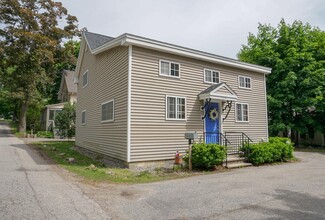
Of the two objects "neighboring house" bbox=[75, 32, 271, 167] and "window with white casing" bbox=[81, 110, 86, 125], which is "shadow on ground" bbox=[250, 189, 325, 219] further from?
"window with white casing" bbox=[81, 110, 86, 125]

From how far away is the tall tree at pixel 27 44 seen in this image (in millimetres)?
25281

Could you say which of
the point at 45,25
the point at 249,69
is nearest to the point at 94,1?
the point at 249,69

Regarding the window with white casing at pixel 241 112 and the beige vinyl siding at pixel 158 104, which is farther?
the window with white casing at pixel 241 112

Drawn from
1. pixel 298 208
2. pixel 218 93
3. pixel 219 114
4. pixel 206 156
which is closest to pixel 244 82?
pixel 219 114

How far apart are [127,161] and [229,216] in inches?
225

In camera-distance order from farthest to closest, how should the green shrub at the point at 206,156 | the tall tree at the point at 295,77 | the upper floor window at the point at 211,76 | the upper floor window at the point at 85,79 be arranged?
the tall tree at the point at 295,77 < the upper floor window at the point at 85,79 < the upper floor window at the point at 211,76 < the green shrub at the point at 206,156

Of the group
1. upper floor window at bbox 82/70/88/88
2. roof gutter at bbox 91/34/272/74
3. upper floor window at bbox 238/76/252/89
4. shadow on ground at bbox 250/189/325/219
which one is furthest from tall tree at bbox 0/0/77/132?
shadow on ground at bbox 250/189/325/219

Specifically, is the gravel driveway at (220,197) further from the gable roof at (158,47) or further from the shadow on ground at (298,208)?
the gable roof at (158,47)

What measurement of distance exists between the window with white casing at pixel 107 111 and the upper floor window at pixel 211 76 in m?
4.86

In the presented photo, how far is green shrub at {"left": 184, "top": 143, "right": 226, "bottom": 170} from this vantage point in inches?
361

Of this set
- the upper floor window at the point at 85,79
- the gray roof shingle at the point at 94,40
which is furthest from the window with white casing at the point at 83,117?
the gray roof shingle at the point at 94,40

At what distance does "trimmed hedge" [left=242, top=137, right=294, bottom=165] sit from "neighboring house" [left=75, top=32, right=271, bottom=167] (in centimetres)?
140

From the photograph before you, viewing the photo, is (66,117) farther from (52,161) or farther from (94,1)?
(94,1)

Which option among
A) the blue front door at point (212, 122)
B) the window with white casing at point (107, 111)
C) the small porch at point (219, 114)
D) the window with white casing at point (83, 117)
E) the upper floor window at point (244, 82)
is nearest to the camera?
the small porch at point (219, 114)
